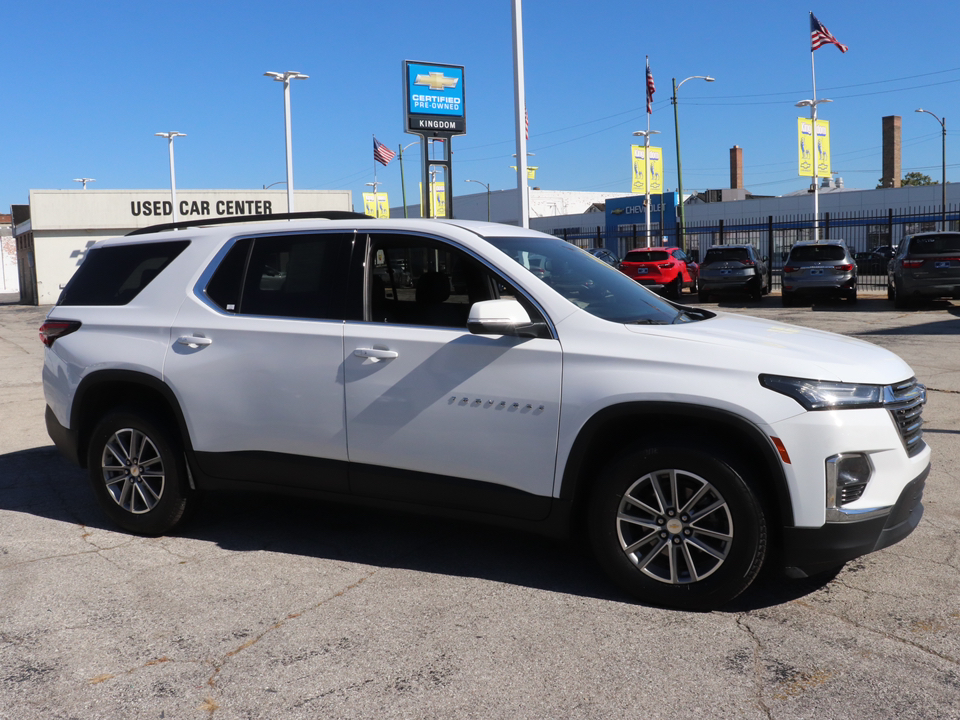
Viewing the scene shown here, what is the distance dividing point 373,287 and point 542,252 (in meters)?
0.94

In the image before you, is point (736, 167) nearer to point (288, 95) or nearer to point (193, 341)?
point (288, 95)

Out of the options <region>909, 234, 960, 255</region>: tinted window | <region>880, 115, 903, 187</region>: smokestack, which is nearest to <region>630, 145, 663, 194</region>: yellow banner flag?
<region>909, 234, 960, 255</region>: tinted window

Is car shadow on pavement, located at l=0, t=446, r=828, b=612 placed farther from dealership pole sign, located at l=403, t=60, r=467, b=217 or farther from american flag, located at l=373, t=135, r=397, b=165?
american flag, located at l=373, t=135, r=397, b=165

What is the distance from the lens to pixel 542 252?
4.87 m

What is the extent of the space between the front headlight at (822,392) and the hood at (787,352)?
27 mm

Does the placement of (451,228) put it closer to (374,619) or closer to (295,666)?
(374,619)

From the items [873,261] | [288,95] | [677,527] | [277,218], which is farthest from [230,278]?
[873,261]

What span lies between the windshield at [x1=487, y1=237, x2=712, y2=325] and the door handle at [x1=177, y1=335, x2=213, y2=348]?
167 cm

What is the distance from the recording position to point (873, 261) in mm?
38625

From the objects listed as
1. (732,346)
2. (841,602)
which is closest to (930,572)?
(841,602)

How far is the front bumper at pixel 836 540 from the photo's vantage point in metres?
3.77

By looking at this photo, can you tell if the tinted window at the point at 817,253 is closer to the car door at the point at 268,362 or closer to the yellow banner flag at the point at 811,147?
the yellow banner flag at the point at 811,147

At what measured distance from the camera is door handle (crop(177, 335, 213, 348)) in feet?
16.3

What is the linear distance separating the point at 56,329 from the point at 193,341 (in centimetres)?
118
